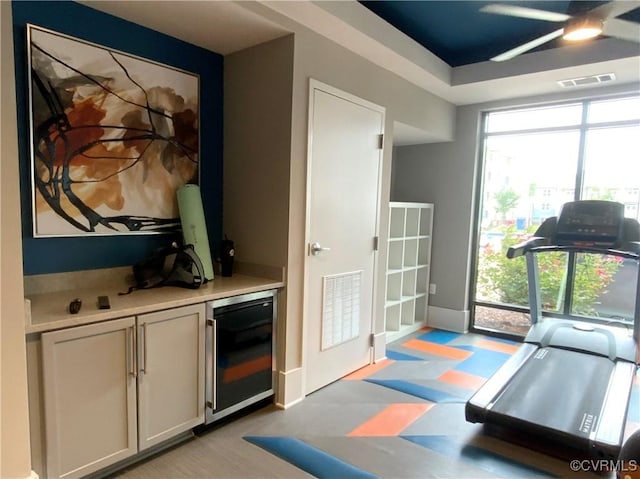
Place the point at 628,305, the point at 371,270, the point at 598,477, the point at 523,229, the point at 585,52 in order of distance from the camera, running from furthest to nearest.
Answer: the point at 523,229
the point at 628,305
the point at 371,270
the point at 585,52
the point at 598,477

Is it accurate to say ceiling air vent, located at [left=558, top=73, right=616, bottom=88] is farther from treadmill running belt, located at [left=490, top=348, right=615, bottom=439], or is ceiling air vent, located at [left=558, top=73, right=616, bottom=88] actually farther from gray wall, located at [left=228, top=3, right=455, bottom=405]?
treadmill running belt, located at [left=490, top=348, right=615, bottom=439]

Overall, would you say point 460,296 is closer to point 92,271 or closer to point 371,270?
point 371,270

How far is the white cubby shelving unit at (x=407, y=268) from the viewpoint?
4.31 meters

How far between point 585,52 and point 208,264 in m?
3.40

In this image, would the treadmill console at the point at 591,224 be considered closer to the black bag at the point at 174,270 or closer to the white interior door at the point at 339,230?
the white interior door at the point at 339,230

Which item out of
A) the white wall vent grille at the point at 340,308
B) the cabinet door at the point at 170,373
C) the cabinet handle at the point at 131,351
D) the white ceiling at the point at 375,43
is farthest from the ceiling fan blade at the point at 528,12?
the cabinet handle at the point at 131,351

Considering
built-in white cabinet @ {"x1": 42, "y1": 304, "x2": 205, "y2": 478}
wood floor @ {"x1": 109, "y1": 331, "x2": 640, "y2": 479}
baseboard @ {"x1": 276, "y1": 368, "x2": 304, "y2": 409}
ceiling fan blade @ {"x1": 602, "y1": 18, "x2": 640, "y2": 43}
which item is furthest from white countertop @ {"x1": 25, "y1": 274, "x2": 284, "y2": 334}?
ceiling fan blade @ {"x1": 602, "y1": 18, "x2": 640, "y2": 43}

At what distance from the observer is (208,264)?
2.71m

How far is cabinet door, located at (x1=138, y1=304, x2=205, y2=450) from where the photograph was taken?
2.11 meters

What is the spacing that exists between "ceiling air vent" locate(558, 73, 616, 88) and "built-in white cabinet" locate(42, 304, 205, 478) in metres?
3.73

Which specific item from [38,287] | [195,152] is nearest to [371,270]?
[195,152]

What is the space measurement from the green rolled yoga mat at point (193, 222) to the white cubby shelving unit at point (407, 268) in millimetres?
1985

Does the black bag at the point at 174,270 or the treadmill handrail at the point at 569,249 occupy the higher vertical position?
the treadmill handrail at the point at 569,249

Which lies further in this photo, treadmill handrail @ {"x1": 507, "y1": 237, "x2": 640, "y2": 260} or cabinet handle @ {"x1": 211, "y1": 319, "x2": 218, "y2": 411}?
treadmill handrail @ {"x1": 507, "y1": 237, "x2": 640, "y2": 260}
